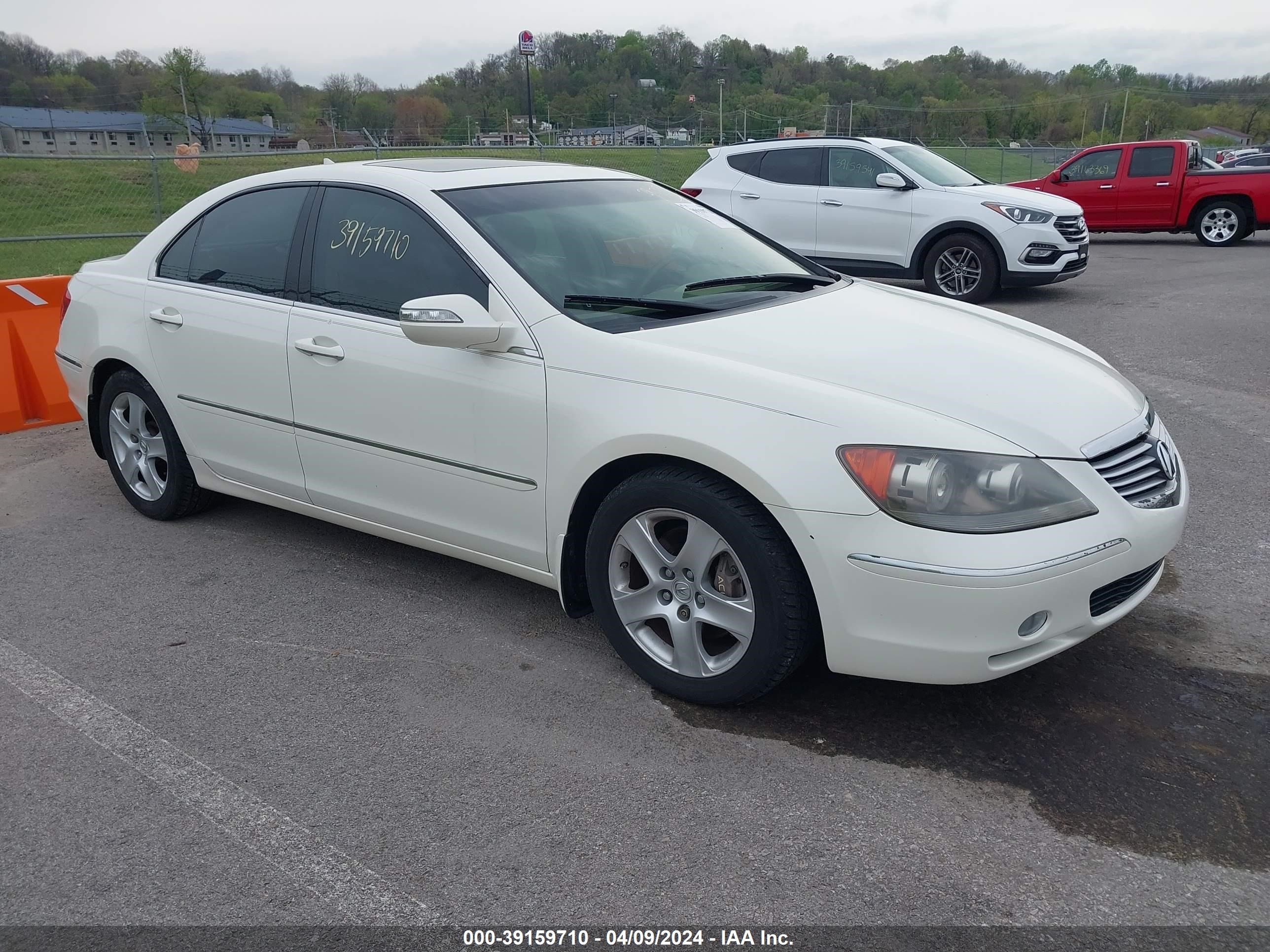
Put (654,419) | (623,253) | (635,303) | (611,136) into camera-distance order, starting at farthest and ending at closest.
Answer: (611,136) → (623,253) → (635,303) → (654,419)

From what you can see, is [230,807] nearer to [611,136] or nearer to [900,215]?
[900,215]

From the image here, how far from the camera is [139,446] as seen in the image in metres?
5.17

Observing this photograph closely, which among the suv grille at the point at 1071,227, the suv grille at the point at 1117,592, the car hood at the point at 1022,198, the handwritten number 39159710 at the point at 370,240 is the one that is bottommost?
the suv grille at the point at 1117,592

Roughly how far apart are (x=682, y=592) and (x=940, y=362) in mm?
1090

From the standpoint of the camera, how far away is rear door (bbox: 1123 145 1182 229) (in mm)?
16984

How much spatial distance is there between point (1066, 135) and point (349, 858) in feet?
230

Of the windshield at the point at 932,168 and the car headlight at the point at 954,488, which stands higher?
the windshield at the point at 932,168

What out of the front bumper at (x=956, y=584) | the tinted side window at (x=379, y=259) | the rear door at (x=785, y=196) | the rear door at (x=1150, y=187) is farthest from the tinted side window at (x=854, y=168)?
the front bumper at (x=956, y=584)

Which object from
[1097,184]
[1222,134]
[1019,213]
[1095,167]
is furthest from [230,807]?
[1222,134]

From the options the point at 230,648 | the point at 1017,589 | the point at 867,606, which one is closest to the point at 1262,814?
the point at 1017,589

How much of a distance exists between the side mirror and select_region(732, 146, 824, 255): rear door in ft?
29.1

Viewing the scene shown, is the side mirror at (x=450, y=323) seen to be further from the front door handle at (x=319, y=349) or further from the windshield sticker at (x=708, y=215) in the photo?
the windshield sticker at (x=708, y=215)

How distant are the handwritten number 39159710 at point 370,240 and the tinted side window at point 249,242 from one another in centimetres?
31

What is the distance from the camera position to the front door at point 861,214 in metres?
11.3
